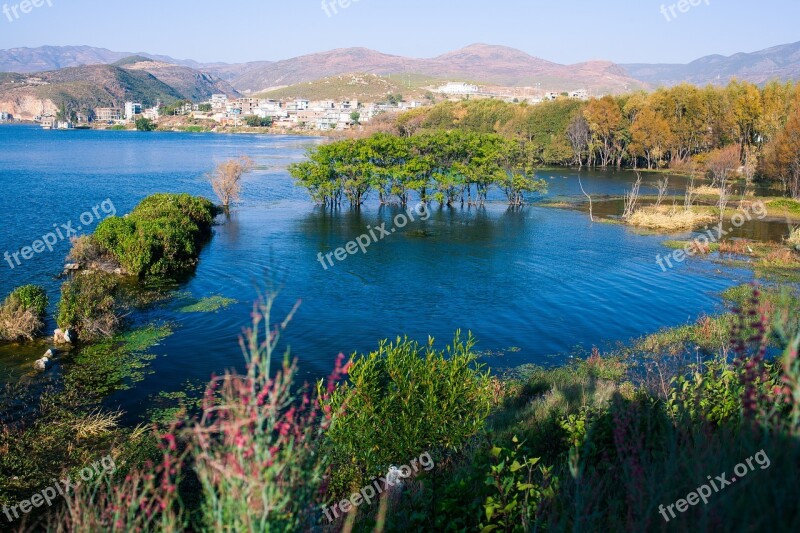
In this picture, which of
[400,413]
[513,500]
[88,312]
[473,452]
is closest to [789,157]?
[400,413]

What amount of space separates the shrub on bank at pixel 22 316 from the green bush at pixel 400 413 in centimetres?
1248

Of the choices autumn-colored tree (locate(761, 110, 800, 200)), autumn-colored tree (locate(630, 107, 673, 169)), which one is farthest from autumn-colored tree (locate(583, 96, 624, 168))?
autumn-colored tree (locate(761, 110, 800, 200))

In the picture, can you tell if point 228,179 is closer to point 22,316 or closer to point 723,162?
point 22,316

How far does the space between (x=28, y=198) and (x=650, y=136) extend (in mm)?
68739

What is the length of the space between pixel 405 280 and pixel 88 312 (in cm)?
1306

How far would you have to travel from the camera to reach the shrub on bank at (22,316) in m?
18.3

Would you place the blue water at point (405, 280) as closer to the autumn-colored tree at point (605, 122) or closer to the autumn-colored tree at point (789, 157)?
the autumn-colored tree at point (789, 157)

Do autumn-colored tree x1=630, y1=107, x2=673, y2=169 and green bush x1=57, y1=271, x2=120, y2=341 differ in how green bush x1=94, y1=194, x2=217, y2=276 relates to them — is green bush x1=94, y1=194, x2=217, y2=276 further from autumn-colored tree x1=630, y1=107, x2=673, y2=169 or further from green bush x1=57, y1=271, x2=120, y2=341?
autumn-colored tree x1=630, y1=107, x2=673, y2=169

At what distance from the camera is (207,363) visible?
17.4 metres

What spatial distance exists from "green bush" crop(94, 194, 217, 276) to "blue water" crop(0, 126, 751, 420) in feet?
4.61

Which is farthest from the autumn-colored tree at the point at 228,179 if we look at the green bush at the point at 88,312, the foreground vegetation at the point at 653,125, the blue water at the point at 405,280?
the foreground vegetation at the point at 653,125

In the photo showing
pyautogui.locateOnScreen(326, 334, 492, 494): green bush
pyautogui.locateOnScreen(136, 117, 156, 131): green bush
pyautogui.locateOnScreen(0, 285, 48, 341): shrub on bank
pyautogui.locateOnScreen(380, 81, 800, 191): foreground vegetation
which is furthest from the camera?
pyautogui.locateOnScreen(136, 117, 156, 131): green bush

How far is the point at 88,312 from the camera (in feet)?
62.2

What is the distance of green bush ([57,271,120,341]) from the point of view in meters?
18.7
